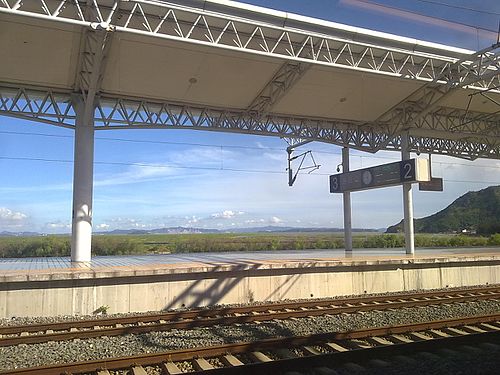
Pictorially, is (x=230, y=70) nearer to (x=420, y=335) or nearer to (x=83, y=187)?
(x=83, y=187)

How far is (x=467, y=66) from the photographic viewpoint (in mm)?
17703

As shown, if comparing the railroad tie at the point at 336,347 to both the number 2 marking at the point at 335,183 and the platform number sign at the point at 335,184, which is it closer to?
the platform number sign at the point at 335,184

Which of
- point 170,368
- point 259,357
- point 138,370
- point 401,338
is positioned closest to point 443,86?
point 401,338

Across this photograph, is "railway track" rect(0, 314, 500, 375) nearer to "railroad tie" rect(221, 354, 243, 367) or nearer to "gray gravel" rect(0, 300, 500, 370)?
"railroad tie" rect(221, 354, 243, 367)

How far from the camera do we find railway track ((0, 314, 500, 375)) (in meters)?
6.12

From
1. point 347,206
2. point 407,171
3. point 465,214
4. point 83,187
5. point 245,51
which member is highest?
point 245,51

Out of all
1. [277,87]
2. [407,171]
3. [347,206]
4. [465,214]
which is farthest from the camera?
[465,214]

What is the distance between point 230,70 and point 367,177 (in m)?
8.52

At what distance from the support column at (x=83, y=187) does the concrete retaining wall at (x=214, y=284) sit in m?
4.80

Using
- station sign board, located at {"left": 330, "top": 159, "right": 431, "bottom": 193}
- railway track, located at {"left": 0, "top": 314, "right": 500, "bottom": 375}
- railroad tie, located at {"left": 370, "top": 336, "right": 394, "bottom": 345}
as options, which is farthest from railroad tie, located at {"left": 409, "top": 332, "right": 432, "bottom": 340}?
station sign board, located at {"left": 330, "top": 159, "right": 431, "bottom": 193}

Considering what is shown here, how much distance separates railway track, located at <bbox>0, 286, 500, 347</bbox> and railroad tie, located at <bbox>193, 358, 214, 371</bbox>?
2.54m

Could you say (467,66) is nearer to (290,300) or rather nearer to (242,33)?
(242,33)

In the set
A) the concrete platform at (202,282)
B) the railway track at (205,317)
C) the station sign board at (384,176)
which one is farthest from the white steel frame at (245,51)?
the railway track at (205,317)

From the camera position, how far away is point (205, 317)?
418 inches
